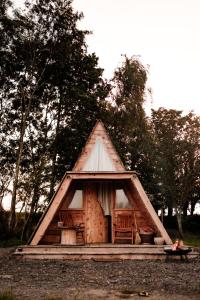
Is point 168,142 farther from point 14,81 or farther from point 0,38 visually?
A: point 0,38

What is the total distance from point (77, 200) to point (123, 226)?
2.16 meters

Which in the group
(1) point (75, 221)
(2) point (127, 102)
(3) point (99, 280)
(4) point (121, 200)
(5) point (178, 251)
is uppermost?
(2) point (127, 102)

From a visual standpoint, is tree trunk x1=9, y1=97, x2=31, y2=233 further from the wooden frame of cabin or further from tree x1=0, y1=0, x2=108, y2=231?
the wooden frame of cabin

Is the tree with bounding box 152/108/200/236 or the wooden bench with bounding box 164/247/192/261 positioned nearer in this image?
the wooden bench with bounding box 164/247/192/261

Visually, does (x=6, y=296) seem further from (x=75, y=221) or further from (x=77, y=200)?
(x=77, y=200)

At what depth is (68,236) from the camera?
512 inches

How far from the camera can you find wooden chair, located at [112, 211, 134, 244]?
13773mm

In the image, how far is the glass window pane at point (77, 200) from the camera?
47.9 ft

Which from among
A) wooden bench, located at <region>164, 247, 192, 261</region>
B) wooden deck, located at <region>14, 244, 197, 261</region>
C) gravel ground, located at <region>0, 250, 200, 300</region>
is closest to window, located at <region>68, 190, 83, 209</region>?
wooden deck, located at <region>14, 244, 197, 261</region>

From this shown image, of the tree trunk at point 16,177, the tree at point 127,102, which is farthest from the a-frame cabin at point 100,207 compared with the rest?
the tree at point 127,102

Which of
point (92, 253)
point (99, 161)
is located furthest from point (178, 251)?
point (99, 161)

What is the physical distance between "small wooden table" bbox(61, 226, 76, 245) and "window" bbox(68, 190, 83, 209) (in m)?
1.60

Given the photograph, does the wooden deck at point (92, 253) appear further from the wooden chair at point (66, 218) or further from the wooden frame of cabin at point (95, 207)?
the wooden chair at point (66, 218)

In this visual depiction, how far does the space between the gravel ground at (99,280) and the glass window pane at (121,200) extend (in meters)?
3.68
